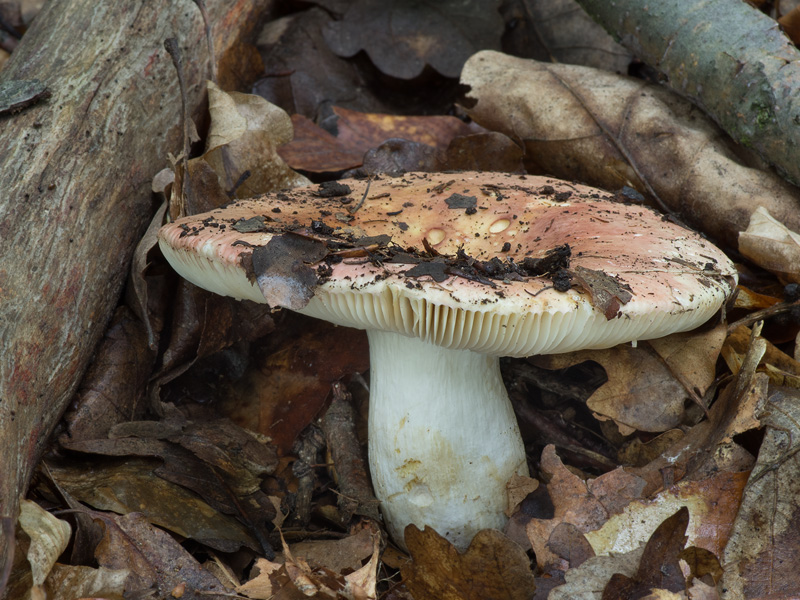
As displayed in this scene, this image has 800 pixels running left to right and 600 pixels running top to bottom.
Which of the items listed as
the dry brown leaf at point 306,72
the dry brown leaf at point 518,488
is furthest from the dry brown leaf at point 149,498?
the dry brown leaf at point 306,72

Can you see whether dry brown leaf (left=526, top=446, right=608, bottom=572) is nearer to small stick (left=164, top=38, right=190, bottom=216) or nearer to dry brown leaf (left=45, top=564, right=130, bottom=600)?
dry brown leaf (left=45, top=564, right=130, bottom=600)

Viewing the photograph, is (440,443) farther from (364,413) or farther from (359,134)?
(359,134)

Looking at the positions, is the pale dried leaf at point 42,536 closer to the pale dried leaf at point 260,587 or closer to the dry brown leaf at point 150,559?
the dry brown leaf at point 150,559

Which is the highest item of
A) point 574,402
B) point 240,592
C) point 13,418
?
point 13,418

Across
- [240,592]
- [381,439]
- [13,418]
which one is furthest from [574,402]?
[13,418]

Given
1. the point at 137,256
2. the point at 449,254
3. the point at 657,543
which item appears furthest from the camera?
the point at 137,256

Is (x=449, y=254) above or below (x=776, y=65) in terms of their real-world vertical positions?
below

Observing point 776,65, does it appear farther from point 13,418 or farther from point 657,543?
point 13,418
